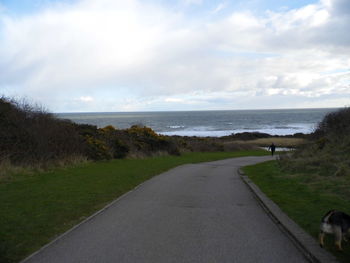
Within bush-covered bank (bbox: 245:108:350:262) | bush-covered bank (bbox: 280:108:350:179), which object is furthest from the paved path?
bush-covered bank (bbox: 280:108:350:179)

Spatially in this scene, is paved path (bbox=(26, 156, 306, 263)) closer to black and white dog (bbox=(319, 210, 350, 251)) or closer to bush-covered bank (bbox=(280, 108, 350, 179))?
black and white dog (bbox=(319, 210, 350, 251))

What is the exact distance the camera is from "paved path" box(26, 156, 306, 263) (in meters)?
5.62

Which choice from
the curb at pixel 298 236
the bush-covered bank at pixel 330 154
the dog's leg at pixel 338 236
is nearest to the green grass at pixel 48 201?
the curb at pixel 298 236

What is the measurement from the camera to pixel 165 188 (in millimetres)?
12977

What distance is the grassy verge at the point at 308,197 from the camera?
7.42 metres

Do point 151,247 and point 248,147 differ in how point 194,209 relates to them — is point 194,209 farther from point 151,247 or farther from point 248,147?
point 248,147

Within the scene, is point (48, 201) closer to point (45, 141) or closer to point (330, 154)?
point (45, 141)

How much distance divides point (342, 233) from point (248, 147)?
41185 millimetres

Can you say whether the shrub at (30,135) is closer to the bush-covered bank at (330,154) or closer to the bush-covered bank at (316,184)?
the bush-covered bank at (316,184)

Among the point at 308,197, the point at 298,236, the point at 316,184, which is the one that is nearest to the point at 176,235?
the point at 298,236

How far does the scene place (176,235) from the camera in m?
6.77

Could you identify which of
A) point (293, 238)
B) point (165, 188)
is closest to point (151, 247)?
point (293, 238)

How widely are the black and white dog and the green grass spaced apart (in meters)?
4.42

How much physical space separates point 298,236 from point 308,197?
4.46m
